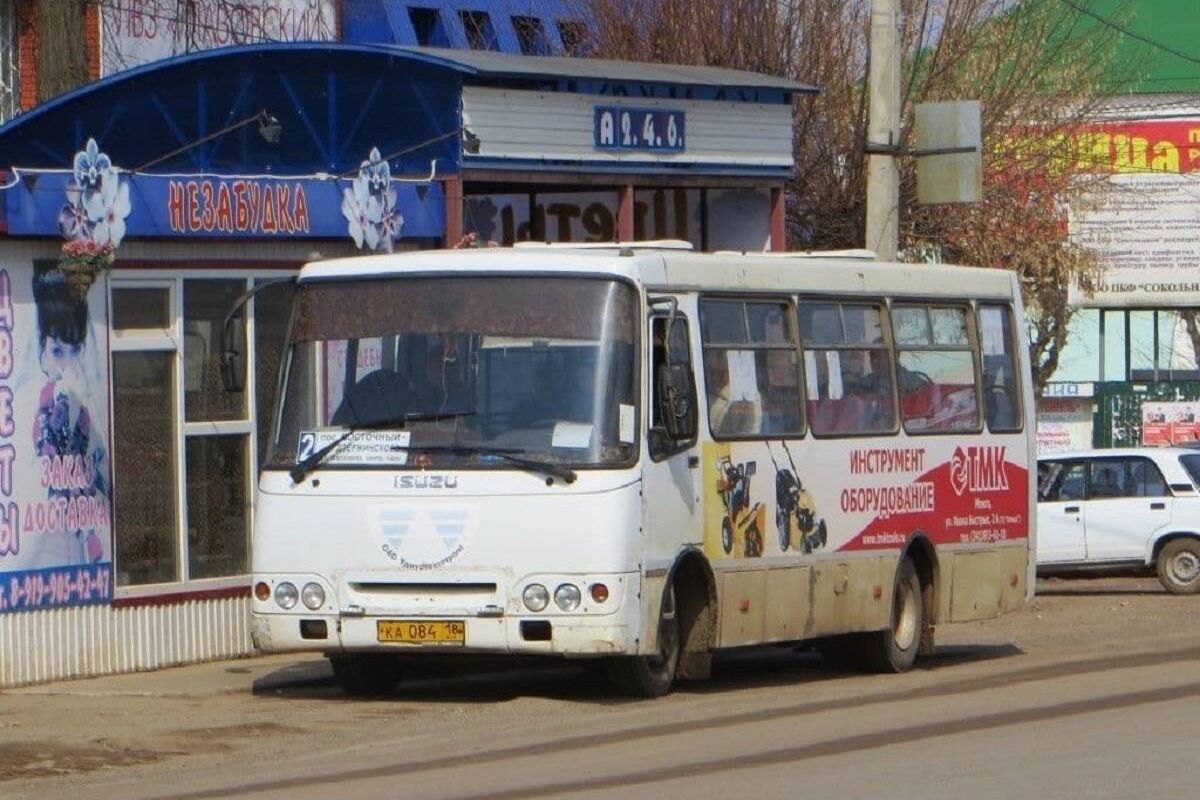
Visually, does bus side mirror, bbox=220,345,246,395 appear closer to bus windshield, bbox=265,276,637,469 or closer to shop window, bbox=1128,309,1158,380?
bus windshield, bbox=265,276,637,469

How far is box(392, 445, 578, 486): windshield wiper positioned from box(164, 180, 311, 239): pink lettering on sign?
390cm

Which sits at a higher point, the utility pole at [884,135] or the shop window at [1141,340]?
the utility pole at [884,135]

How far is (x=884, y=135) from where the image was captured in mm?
22312

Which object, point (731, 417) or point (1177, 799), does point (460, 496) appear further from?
point (1177, 799)

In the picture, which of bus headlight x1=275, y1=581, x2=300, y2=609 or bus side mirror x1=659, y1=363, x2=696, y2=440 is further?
bus headlight x1=275, y1=581, x2=300, y2=609

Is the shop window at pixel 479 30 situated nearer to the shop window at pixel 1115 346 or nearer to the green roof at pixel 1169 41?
the green roof at pixel 1169 41

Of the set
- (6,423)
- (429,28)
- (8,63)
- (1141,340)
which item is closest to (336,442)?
(6,423)

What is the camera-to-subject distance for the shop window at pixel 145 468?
17.0m

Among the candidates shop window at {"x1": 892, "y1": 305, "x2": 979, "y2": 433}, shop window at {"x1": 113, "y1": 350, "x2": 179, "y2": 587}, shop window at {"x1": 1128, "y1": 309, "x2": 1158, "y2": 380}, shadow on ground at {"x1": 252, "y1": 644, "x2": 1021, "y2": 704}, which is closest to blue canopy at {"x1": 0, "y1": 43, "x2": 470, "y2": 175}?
shop window at {"x1": 113, "y1": 350, "x2": 179, "y2": 587}

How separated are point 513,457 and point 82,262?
12.5 feet

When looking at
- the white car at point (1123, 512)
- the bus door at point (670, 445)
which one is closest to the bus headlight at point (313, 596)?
the bus door at point (670, 445)

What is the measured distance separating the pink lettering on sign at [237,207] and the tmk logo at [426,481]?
13.1 feet

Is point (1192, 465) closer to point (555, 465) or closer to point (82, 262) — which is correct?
point (82, 262)

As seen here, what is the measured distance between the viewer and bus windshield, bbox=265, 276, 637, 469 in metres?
13.9
